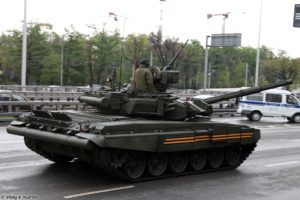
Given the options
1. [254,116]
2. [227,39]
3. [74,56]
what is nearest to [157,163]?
[254,116]

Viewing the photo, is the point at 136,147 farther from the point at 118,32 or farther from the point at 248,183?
the point at 118,32

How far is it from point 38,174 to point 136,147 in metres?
2.25

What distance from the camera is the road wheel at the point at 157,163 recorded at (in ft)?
33.0

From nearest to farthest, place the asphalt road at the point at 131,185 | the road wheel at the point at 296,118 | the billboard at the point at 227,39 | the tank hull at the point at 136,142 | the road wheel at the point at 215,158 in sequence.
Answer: the asphalt road at the point at 131,185
the tank hull at the point at 136,142
the road wheel at the point at 215,158
the road wheel at the point at 296,118
the billboard at the point at 227,39

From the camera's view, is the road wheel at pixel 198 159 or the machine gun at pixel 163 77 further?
the machine gun at pixel 163 77

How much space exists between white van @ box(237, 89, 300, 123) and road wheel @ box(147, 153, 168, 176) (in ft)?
62.7

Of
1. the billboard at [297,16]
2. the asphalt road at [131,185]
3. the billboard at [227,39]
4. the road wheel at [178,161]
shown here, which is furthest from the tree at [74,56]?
the road wheel at [178,161]

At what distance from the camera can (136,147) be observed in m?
9.36

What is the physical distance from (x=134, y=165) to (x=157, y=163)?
2.12 feet


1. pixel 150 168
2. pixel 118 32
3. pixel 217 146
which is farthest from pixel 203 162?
pixel 118 32

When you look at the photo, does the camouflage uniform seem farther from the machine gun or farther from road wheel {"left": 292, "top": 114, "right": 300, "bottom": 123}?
road wheel {"left": 292, "top": 114, "right": 300, "bottom": 123}

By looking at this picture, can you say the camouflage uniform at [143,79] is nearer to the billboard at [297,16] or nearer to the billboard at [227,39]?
the billboard at [297,16]

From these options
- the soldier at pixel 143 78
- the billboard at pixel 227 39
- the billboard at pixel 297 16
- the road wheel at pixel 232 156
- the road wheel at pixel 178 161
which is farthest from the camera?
the billboard at pixel 227 39

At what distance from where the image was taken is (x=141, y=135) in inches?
373
